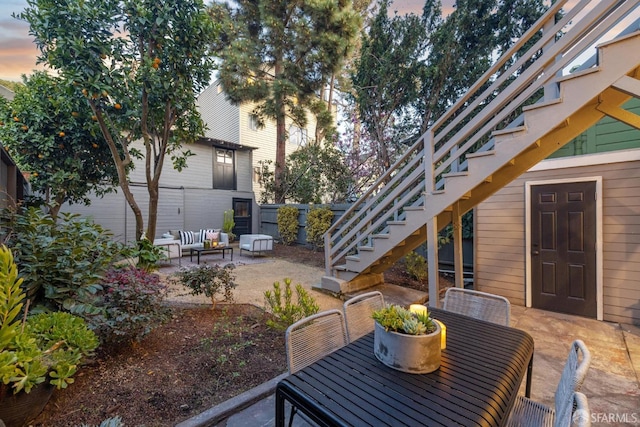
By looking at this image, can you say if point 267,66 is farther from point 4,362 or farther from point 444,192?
point 4,362

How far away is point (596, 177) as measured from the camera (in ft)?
12.8

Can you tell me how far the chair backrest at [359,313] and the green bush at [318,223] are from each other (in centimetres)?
599

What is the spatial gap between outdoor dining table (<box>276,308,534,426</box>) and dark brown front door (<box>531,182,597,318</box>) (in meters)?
3.42

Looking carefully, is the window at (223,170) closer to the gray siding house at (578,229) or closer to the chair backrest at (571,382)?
the gray siding house at (578,229)

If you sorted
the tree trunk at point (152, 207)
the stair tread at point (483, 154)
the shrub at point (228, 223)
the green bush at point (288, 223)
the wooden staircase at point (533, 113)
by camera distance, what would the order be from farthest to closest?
the shrub at point (228, 223) → the green bush at point (288, 223) → the tree trunk at point (152, 207) → the stair tread at point (483, 154) → the wooden staircase at point (533, 113)

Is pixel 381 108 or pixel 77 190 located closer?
pixel 77 190

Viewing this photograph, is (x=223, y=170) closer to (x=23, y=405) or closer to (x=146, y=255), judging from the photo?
(x=146, y=255)

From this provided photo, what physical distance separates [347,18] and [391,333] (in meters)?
10.4

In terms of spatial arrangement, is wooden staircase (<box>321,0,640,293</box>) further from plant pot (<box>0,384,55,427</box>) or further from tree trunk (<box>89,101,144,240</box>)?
plant pot (<box>0,384,55,427</box>)

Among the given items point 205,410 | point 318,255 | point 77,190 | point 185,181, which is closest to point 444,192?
point 205,410

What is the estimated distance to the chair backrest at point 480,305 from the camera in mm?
2281

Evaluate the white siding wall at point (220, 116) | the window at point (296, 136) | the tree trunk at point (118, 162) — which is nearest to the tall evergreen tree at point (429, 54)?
the tree trunk at point (118, 162)

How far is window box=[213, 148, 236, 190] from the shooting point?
39.4ft

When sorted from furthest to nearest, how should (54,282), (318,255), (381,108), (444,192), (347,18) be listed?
(347,18) → (318,255) → (381,108) → (444,192) → (54,282)
